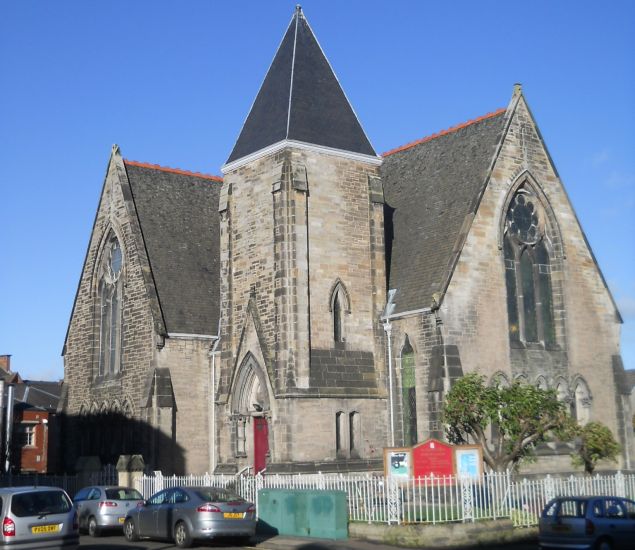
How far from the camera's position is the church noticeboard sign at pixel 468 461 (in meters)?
22.5

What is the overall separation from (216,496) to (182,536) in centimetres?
113

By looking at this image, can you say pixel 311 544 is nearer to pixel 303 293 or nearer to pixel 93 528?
pixel 93 528

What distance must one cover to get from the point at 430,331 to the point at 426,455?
23.2ft

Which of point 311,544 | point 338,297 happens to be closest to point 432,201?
point 338,297

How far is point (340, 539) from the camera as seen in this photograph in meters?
21.0

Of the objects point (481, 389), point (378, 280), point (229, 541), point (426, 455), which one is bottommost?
point (229, 541)

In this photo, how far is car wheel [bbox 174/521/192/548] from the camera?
795 inches

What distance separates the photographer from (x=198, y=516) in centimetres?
2005

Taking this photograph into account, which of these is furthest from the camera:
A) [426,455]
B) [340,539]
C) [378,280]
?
[378,280]

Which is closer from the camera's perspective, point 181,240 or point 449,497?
point 449,497

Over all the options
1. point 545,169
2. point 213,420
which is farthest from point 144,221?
point 545,169

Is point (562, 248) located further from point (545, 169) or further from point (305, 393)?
point (305, 393)

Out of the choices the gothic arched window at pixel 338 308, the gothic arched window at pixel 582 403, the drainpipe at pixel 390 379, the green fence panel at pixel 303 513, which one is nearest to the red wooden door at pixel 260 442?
the gothic arched window at pixel 338 308

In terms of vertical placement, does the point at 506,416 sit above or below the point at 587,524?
above
